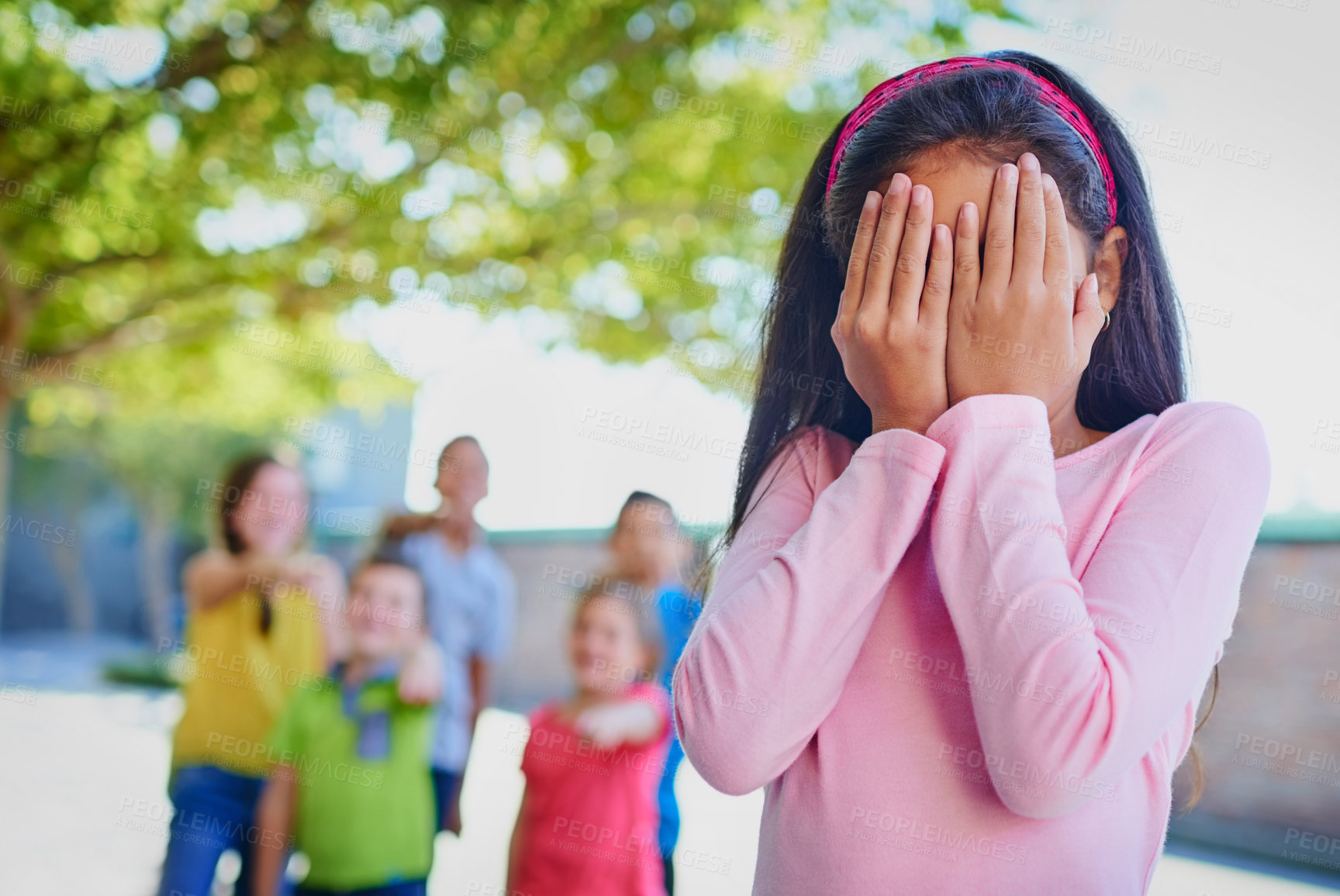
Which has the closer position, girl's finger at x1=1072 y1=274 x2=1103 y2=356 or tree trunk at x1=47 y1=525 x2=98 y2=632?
girl's finger at x1=1072 y1=274 x2=1103 y2=356

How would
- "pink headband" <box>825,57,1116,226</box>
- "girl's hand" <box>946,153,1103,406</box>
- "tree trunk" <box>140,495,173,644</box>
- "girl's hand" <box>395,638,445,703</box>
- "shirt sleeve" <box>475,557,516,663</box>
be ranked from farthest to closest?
"tree trunk" <box>140,495,173,644</box>, "shirt sleeve" <box>475,557,516,663</box>, "girl's hand" <box>395,638,445,703</box>, "pink headband" <box>825,57,1116,226</box>, "girl's hand" <box>946,153,1103,406</box>

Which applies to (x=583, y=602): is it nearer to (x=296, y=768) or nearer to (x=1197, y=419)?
(x=296, y=768)

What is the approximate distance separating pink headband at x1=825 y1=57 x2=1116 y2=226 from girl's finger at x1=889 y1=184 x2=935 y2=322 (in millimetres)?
196

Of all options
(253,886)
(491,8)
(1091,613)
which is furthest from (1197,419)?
(491,8)

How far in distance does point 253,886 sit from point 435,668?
0.92 metres

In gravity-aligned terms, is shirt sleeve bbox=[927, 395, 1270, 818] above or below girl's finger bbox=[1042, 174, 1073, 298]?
below

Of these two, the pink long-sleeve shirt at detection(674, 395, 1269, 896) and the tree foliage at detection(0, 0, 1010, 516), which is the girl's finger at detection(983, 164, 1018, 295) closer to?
the pink long-sleeve shirt at detection(674, 395, 1269, 896)

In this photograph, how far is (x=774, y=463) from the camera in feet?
4.06

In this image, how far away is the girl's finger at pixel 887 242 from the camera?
1069 millimetres

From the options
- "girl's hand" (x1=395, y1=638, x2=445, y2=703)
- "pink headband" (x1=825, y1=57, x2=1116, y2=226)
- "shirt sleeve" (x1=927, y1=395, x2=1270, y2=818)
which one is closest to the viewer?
"shirt sleeve" (x1=927, y1=395, x2=1270, y2=818)

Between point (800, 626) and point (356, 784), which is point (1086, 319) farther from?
point (356, 784)

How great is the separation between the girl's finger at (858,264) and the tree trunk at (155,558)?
19803 millimetres

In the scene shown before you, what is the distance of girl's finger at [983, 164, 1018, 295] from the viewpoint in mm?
1036

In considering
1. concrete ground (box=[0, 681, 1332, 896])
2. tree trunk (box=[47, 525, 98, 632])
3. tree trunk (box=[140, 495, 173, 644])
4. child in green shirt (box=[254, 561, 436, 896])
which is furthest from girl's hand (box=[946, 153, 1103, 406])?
tree trunk (box=[47, 525, 98, 632])
